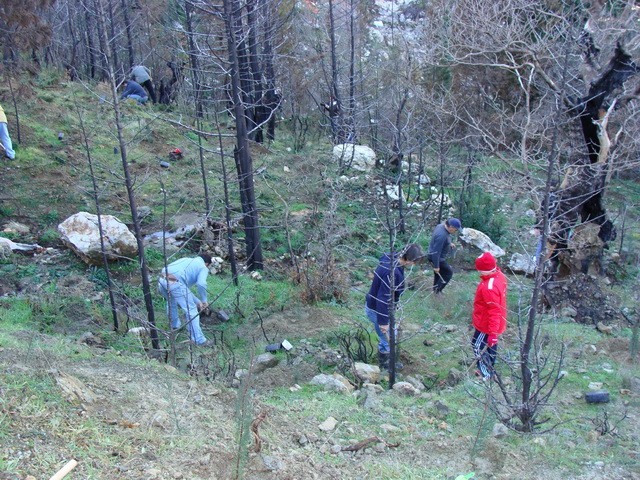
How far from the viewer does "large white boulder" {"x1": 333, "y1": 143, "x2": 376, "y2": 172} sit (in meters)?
15.1

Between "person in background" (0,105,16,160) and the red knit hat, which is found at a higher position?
"person in background" (0,105,16,160)

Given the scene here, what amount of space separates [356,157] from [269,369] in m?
9.83

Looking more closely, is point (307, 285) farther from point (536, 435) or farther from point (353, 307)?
point (536, 435)

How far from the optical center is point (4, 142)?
11.4 metres

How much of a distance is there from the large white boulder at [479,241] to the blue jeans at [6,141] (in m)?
9.04

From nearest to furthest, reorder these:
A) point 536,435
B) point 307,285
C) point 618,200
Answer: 1. point 536,435
2. point 307,285
3. point 618,200

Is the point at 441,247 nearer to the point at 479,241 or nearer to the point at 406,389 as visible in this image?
the point at 479,241

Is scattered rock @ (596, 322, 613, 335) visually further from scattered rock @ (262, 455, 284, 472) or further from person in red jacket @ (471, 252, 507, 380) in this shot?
scattered rock @ (262, 455, 284, 472)

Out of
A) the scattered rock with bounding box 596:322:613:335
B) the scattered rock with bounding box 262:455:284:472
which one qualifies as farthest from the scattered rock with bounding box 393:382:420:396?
the scattered rock with bounding box 596:322:613:335

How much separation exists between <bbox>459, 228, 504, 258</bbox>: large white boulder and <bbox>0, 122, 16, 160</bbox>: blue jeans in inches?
356

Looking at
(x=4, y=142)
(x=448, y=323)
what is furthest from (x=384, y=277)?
(x=4, y=142)

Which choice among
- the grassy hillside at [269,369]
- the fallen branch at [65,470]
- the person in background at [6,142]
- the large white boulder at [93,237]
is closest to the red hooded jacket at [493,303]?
the grassy hillside at [269,369]

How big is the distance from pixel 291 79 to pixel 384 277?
13.7 metres

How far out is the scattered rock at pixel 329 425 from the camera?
4.26 metres
